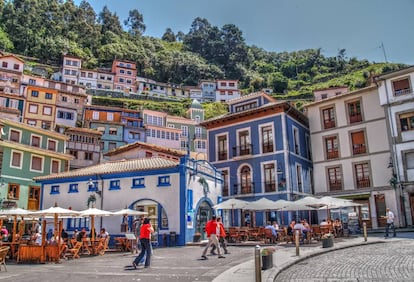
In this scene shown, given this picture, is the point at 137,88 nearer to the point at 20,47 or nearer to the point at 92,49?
the point at 92,49

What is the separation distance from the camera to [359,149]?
103 feet

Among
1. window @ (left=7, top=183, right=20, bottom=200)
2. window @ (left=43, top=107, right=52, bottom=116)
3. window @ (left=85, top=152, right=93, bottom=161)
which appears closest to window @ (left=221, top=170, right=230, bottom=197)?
window @ (left=7, top=183, right=20, bottom=200)

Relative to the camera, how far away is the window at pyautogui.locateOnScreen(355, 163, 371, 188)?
30386 millimetres

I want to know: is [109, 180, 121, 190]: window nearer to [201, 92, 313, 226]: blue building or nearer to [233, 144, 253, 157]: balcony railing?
[201, 92, 313, 226]: blue building

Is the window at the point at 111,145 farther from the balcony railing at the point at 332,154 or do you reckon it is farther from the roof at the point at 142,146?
Result: the balcony railing at the point at 332,154

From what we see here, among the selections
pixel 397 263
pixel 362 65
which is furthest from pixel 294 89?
pixel 397 263

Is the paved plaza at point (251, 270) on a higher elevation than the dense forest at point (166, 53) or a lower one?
lower

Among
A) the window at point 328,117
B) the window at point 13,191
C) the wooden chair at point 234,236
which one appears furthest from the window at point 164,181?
the window at point 328,117

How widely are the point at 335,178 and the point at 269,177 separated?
643 cm

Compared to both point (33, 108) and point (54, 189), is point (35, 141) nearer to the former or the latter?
point (54, 189)

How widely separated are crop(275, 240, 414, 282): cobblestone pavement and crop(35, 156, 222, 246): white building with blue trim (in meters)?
9.62

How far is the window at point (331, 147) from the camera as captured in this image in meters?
32.6

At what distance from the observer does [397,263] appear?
34.9 ft

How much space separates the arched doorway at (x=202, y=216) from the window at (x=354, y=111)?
1618 cm
